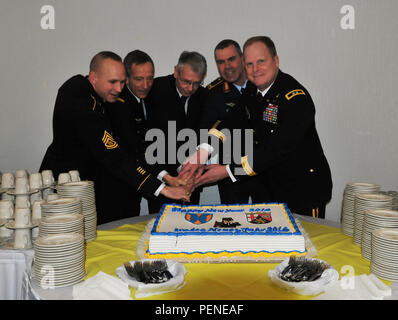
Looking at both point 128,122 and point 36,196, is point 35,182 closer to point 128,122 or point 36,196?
point 36,196

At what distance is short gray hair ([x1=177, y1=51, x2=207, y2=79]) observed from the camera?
391cm

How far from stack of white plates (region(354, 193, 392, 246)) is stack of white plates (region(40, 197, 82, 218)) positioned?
128cm

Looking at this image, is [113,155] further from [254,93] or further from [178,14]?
[178,14]

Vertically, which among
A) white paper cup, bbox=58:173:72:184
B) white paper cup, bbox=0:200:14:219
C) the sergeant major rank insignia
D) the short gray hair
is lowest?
white paper cup, bbox=0:200:14:219

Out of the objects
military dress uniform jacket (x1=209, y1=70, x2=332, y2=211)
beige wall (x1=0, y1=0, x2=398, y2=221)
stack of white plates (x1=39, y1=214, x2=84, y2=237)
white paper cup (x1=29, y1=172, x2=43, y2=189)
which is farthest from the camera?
beige wall (x1=0, y1=0, x2=398, y2=221)

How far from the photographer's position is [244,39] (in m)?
4.27

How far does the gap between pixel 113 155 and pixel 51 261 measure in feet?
4.73

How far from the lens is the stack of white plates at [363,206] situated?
5.89 feet

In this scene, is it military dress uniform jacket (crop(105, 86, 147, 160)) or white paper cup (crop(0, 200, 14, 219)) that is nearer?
white paper cup (crop(0, 200, 14, 219))

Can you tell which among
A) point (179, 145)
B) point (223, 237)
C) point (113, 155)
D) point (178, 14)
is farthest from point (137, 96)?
point (223, 237)

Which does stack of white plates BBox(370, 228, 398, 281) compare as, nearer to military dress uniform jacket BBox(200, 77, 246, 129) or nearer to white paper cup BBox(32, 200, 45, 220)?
white paper cup BBox(32, 200, 45, 220)

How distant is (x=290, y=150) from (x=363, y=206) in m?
1.00

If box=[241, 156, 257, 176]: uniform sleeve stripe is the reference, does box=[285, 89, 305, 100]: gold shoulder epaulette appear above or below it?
above

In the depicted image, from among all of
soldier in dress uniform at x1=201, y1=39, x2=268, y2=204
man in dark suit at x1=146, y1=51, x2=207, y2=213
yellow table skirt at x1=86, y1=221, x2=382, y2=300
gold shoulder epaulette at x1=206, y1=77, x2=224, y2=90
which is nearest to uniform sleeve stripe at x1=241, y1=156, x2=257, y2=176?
soldier in dress uniform at x1=201, y1=39, x2=268, y2=204
